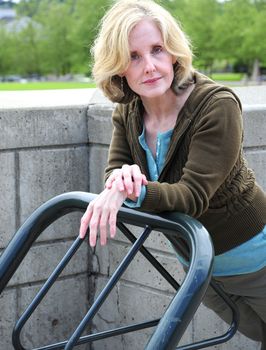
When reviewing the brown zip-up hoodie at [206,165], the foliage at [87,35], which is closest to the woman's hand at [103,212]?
the brown zip-up hoodie at [206,165]

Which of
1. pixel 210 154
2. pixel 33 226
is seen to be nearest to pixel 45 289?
pixel 33 226

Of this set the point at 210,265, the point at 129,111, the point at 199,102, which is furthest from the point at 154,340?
the point at 129,111

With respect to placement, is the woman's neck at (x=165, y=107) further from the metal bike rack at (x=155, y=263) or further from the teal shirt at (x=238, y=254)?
the metal bike rack at (x=155, y=263)

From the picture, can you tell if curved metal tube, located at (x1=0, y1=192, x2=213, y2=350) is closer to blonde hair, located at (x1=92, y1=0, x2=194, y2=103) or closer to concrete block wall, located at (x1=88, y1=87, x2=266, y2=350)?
blonde hair, located at (x1=92, y1=0, x2=194, y2=103)

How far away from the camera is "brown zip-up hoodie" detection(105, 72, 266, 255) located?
222 cm

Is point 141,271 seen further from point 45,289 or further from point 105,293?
point 105,293

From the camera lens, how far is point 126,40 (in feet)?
7.47

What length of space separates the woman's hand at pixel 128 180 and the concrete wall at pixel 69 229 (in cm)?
168

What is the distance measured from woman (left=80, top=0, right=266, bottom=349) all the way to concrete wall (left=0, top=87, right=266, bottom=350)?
121 centimetres

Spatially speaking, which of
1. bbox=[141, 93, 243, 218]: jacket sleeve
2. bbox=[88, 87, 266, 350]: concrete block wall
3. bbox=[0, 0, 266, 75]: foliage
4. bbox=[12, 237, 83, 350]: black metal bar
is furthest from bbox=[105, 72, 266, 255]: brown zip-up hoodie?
bbox=[0, 0, 266, 75]: foliage

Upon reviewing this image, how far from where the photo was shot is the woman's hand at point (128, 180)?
2069mm

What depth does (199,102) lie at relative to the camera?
2361 millimetres

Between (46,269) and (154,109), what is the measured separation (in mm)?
1764

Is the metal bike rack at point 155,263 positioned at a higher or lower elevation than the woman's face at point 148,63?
lower
